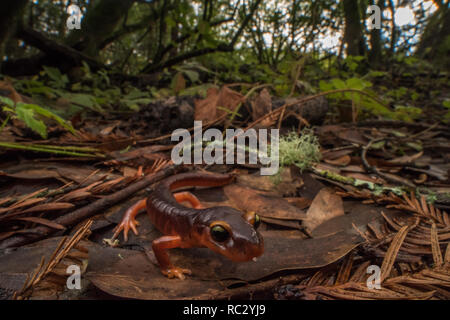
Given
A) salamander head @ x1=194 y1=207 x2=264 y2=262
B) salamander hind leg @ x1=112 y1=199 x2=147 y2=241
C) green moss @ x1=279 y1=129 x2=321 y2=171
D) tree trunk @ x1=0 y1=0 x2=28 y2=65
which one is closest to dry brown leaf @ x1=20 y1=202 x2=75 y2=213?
salamander hind leg @ x1=112 y1=199 x2=147 y2=241

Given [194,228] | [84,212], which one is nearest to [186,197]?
[194,228]

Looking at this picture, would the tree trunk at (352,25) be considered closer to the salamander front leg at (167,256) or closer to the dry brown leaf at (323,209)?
the dry brown leaf at (323,209)

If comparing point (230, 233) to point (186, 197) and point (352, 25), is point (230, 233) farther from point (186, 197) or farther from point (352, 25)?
point (352, 25)

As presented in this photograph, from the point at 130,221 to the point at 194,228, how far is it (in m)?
0.50

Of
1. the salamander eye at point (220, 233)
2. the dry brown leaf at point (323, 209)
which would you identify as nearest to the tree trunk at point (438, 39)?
the dry brown leaf at point (323, 209)

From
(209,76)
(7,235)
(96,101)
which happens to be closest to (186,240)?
(7,235)

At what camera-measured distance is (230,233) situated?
4.19ft

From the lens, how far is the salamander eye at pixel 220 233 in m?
1.28

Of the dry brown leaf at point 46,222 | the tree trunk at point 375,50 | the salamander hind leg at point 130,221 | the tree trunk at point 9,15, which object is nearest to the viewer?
the dry brown leaf at point 46,222

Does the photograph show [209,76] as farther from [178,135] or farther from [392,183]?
[392,183]

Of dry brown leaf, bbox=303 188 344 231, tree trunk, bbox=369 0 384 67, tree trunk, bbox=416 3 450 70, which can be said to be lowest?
dry brown leaf, bbox=303 188 344 231

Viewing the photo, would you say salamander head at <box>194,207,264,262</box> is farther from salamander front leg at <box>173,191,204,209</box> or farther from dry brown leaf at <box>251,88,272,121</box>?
dry brown leaf at <box>251,88,272,121</box>

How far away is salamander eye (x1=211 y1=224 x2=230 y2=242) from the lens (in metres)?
1.28
